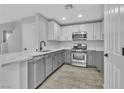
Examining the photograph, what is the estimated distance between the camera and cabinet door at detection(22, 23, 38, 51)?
2973 mm

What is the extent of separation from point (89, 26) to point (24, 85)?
12.2ft

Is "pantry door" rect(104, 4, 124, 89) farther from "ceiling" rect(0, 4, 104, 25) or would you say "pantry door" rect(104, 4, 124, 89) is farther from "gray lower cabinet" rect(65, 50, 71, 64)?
"gray lower cabinet" rect(65, 50, 71, 64)

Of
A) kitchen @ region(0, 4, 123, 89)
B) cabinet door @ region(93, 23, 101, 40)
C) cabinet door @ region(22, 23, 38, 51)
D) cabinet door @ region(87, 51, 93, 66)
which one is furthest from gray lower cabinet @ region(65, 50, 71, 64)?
cabinet door @ region(22, 23, 38, 51)

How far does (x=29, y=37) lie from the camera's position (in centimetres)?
313

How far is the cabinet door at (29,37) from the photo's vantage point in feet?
9.75

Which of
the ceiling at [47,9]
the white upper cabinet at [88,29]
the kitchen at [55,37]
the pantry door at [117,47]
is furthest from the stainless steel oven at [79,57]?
the pantry door at [117,47]

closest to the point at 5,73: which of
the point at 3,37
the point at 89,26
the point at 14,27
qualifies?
the point at 3,37

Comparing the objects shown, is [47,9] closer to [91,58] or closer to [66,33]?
[66,33]

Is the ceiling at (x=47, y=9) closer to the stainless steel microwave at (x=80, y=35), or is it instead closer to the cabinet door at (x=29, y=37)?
the cabinet door at (x=29, y=37)

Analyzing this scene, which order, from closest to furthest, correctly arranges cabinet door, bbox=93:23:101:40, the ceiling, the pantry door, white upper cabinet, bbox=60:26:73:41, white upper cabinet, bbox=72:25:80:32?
1. the pantry door
2. the ceiling
3. cabinet door, bbox=93:23:101:40
4. white upper cabinet, bbox=72:25:80:32
5. white upper cabinet, bbox=60:26:73:41

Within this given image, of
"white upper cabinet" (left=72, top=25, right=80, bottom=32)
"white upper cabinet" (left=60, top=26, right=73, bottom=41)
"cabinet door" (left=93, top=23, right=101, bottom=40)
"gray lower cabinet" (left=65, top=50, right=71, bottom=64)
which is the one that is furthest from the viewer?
"white upper cabinet" (left=60, top=26, right=73, bottom=41)

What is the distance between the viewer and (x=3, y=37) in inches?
122
